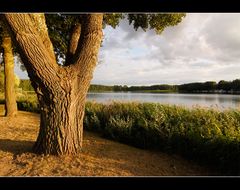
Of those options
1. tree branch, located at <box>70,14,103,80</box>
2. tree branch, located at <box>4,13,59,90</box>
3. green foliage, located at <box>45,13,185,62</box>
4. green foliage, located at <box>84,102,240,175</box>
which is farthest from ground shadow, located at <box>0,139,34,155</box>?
green foliage, located at <box>45,13,185,62</box>

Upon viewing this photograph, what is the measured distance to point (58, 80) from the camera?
249 inches

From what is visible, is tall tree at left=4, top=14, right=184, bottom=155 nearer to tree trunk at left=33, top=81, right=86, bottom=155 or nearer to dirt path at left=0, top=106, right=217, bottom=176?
tree trunk at left=33, top=81, right=86, bottom=155

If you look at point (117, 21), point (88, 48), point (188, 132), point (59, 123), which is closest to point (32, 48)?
point (88, 48)

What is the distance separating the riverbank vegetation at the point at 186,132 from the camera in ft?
20.8

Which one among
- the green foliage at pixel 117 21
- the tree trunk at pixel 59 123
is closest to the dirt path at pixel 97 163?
the tree trunk at pixel 59 123

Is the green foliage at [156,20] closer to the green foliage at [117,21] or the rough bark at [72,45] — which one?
the green foliage at [117,21]

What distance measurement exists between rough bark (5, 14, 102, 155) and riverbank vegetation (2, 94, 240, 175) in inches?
85.7

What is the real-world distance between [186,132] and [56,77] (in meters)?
3.35

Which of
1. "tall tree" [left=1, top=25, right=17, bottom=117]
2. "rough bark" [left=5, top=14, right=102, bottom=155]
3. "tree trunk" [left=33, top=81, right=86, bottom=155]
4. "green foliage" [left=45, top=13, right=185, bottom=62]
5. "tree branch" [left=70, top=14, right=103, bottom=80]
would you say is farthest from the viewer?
"tall tree" [left=1, top=25, right=17, bottom=117]

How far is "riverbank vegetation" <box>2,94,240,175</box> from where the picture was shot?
6.35 m

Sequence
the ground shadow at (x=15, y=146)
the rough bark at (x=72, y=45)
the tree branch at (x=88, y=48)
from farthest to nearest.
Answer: the rough bark at (x=72, y=45) → the ground shadow at (x=15, y=146) → the tree branch at (x=88, y=48)

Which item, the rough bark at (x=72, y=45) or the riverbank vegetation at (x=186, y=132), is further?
the rough bark at (x=72, y=45)

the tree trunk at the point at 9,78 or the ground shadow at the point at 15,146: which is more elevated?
the tree trunk at the point at 9,78

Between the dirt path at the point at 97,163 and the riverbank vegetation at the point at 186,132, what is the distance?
307mm
